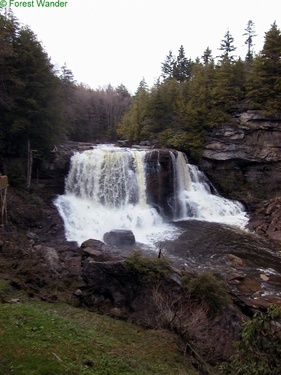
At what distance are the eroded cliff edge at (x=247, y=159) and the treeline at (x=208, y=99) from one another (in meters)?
1.04

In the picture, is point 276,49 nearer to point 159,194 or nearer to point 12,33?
point 159,194

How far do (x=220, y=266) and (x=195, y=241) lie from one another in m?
3.43

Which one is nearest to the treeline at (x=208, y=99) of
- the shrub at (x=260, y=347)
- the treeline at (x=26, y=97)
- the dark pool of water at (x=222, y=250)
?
the dark pool of water at (x=222, y=250)

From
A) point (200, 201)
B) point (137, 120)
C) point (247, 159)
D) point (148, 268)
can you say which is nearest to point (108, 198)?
point (200, 201)

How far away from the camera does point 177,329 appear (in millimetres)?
7711

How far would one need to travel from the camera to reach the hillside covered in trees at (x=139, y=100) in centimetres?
1866

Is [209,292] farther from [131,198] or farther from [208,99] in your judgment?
[208,99]

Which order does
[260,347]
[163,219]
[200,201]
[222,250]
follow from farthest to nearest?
1. [200,201]
2. [163,219]
3. [222,250]
4. [260,347]

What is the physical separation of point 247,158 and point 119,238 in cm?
1614

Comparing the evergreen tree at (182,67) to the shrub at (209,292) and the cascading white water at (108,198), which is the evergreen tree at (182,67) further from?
the shrub at (209,292)

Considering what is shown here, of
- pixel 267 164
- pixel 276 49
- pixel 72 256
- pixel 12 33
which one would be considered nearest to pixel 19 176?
pixel 72 256

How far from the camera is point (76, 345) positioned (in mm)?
6199

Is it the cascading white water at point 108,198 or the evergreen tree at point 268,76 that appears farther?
the evergreen tree at point 268,76

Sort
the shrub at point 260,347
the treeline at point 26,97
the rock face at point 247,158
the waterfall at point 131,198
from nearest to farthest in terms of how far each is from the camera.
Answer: the shrub at point 260,347
the treeline at point 26,97
the waterfall at point 131,198
the rock face at point 247,158
